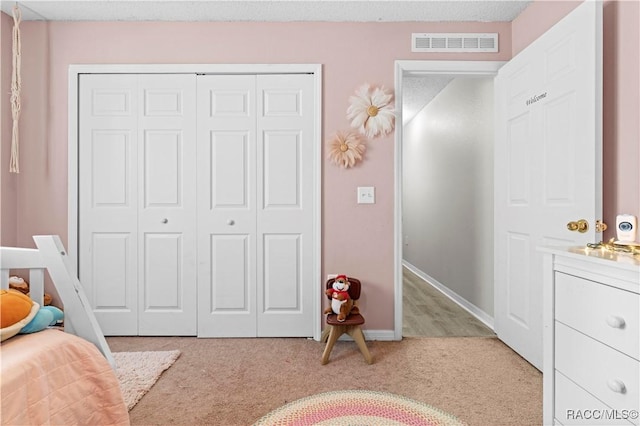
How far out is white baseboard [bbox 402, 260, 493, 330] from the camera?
10.6ft

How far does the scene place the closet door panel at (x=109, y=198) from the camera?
9.21 ft

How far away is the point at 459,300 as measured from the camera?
3.91 meters

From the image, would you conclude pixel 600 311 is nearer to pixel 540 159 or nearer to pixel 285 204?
pixel 540 159

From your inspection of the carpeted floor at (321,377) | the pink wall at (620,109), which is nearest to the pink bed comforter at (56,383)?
the carpeted floor at (321,377)

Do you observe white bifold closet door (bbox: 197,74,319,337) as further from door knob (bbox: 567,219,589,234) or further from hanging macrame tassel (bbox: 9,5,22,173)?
door knob (bbox: 567,219,589,234)

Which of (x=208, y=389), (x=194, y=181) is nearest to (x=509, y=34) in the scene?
(x=194, y=181)

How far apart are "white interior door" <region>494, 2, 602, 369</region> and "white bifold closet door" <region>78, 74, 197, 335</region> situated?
236 centimetres

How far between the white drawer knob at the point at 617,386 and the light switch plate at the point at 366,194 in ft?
6.05

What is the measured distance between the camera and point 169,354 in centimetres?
245

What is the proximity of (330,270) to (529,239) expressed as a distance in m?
1.39

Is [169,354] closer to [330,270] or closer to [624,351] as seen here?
[330,270]

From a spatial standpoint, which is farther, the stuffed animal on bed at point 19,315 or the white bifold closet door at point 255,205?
the white bifold closet door at point 255,205

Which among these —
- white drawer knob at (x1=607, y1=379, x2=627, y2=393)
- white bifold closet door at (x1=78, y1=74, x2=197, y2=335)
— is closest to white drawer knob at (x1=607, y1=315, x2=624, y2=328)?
white drawer knob at (x1=607, y1=379, x2=627, y2=393)

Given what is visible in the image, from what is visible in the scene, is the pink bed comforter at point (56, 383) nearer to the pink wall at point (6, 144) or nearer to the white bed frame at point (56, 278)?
the white bed frame at point (56, 278)
